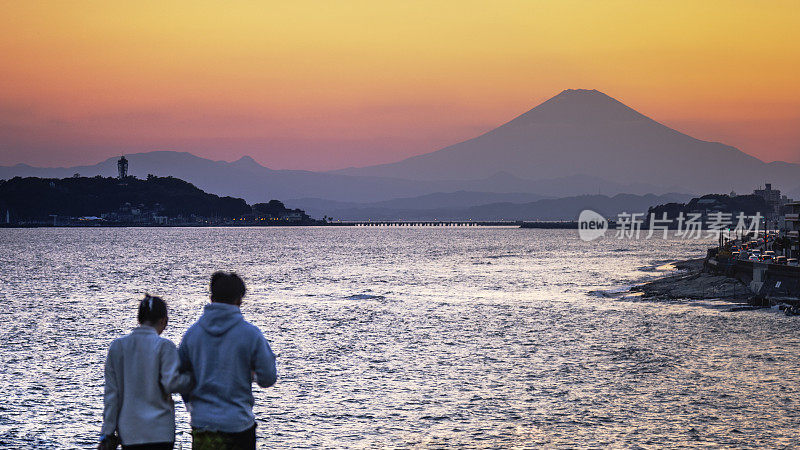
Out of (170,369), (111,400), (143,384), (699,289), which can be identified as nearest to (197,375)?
(170,369)

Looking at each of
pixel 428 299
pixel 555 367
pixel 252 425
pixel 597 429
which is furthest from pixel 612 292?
pixel 252 425

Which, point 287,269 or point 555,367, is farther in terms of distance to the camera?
point 287,269

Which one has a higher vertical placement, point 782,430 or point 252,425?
point 252,425

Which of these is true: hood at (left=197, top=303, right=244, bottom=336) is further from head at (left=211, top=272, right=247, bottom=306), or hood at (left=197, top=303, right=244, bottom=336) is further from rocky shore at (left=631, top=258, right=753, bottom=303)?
rocky shore at (left=631, top=258, right=753, bottom=303)

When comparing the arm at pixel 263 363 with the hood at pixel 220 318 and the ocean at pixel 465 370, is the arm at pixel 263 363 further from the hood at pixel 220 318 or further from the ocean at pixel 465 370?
the ocean at pixel 465 370

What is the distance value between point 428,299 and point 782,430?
109 feet

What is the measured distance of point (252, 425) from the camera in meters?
6.67

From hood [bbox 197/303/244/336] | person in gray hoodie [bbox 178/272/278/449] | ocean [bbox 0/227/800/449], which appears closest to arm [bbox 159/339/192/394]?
person in gray hoodie [bbox 178/272/278/449]

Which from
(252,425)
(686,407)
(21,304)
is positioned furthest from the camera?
(21,304)

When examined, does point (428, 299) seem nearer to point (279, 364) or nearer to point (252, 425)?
point (279, 364)

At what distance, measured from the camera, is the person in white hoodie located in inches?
255

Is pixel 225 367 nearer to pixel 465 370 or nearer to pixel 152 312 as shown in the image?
pixel 152 312

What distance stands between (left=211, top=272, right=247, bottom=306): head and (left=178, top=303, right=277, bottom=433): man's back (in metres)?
0.05

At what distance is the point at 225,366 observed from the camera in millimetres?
6445
